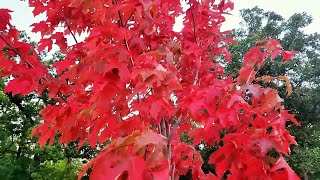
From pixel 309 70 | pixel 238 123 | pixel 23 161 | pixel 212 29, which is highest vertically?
pixel 309 70

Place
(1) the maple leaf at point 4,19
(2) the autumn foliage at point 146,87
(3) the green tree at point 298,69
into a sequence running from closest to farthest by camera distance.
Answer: (2) the autumn foliage at point 146,87, (1) the maple leaf at point 4,19, (3) the green tree at point 298,69

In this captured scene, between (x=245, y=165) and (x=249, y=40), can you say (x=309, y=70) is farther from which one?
(x=245, y=165)

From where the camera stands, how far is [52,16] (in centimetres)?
187

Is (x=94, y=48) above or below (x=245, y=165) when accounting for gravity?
above

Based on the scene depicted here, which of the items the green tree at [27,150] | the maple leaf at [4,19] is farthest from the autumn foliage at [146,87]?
the green tree at [27,150]

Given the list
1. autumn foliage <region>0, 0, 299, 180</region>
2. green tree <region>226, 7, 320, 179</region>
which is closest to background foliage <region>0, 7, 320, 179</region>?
green tree <region>226, 7, 320, 179</region>

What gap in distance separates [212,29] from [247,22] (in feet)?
35.3

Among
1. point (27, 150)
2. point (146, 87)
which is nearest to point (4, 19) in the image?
point (146, 87)

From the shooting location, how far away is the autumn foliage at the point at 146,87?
4.25 feet

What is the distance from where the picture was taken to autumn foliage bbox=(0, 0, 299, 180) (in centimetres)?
129

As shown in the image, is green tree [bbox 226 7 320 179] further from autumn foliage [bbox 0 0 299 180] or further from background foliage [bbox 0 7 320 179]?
autumn foliage [bbox 0 0 299 180]

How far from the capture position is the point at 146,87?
1308 mm

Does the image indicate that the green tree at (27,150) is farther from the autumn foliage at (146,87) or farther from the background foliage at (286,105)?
the autumn foliage at (146,87)

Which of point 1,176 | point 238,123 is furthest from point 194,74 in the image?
point 1,176
